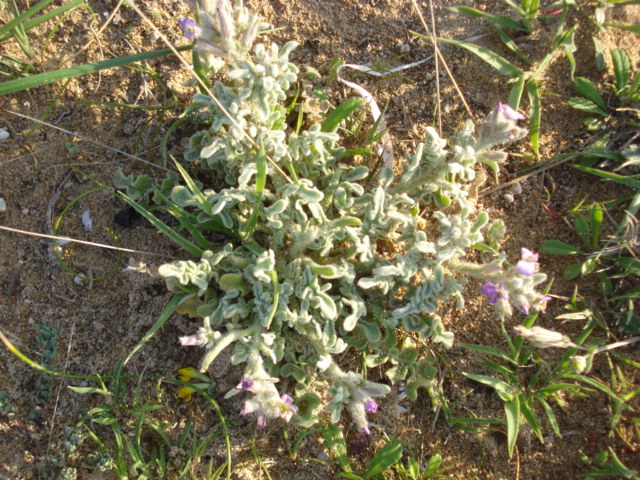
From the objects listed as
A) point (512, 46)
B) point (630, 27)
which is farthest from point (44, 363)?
point (630, 27)

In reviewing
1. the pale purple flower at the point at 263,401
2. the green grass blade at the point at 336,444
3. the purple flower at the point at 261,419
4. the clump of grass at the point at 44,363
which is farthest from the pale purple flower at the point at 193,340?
the clump of grass at the point at 44,363

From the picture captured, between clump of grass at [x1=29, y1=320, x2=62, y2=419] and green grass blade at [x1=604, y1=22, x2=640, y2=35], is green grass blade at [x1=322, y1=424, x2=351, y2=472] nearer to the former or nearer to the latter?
clump of grass at [x1=29, y1=320, x2=62, y2=419]

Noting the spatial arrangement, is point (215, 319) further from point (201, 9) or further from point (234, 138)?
point (201, 9)

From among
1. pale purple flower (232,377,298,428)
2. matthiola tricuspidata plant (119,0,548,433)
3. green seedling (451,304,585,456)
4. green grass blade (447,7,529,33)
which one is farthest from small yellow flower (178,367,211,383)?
green grass blade (447,7,529,33)

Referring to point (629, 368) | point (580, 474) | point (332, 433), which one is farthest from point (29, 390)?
point (629, 368)

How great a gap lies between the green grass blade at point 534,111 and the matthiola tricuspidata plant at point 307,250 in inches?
22.7

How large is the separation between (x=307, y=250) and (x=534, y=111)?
165 centimetres

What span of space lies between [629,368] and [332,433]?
1767mm

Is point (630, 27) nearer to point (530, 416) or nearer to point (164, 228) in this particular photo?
point (530, 416)

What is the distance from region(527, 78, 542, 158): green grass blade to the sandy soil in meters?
0.09

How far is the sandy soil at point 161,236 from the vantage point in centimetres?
304

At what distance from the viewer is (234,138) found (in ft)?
8.63

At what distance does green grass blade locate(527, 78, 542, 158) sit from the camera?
321 centimetres

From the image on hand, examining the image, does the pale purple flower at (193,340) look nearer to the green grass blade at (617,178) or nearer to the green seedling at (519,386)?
the green seedling at (519,386)
